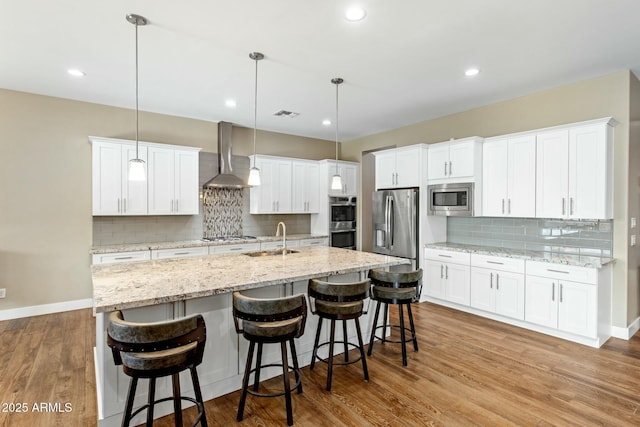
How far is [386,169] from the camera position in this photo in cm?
561

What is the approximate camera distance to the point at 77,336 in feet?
12.2

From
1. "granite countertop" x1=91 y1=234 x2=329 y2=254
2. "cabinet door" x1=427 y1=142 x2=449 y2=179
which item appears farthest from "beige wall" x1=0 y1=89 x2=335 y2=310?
"cabinet door" x1=427 y1=142 x2=449 y2=179

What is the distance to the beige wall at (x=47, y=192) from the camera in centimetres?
423

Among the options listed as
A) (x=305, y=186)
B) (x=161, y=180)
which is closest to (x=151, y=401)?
(x=161, y=180)

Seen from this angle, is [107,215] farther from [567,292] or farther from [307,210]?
[567,292]

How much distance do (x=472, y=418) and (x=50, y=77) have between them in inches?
206

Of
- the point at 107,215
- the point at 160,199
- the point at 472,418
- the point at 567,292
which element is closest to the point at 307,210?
the point at 160,199

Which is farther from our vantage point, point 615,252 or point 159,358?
point 615,252

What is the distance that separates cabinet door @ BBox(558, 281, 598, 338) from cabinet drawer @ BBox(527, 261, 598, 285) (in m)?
0.06

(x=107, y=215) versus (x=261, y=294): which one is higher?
(x=107, y=215)

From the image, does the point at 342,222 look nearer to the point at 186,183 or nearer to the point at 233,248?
the point at 233,248

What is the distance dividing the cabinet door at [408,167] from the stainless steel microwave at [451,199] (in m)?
0.29

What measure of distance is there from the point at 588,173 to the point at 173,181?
5.26m

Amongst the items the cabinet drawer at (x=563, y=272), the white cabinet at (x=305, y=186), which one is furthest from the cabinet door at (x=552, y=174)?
the white cabinet at (x=305, y=186)
